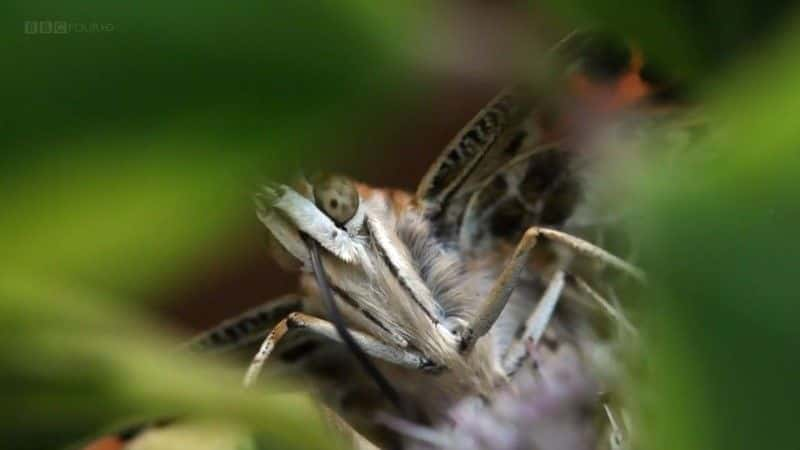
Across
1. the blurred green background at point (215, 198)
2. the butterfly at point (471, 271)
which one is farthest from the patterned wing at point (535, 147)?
the blurred green background at point (215, 198)

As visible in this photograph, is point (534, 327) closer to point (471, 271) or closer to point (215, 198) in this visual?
point (471, 271)

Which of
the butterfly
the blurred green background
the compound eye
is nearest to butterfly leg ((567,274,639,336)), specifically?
the butterfly

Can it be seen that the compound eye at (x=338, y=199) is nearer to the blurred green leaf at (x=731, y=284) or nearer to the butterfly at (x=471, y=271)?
the butterfly at (x=471, y=271)

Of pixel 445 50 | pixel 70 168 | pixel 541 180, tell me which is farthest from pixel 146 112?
pixel 541 180

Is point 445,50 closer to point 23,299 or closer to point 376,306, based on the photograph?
point 376,306

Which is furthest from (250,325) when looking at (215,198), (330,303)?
(215,198)

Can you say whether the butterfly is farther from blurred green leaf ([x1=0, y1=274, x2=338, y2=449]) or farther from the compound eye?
blurred green leaf ([x1=0, y1=274, x2=338, y2=449])
